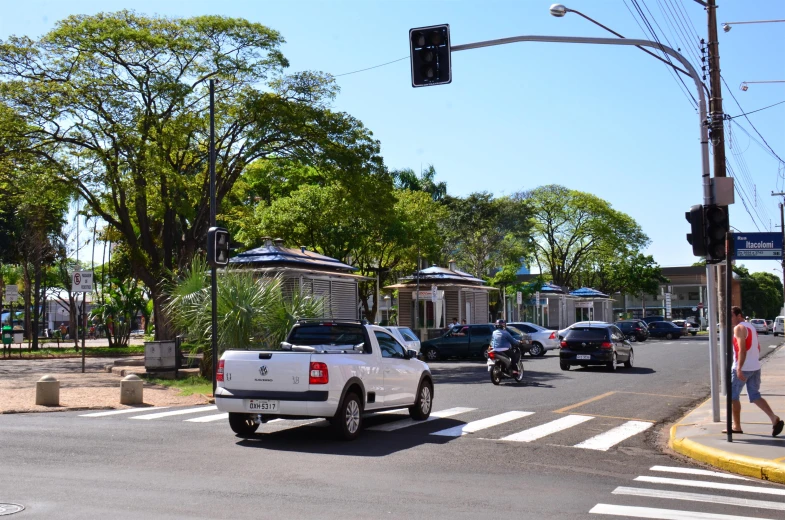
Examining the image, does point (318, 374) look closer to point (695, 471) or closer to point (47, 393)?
point (695, 471)

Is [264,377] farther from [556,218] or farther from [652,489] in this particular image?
[556,218]

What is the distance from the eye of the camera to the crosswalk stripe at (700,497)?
8.26 meters

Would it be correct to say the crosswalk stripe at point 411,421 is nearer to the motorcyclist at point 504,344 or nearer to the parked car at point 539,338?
the motorcyclist at point 504,344

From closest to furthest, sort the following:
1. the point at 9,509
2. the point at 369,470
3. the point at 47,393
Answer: the point at 9,509 → the point at 369,470 → the point at 47,393

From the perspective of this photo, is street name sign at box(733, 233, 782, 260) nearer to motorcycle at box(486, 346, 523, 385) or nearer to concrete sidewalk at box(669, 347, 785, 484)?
motorcycle at box(486, 346, 523, 385)

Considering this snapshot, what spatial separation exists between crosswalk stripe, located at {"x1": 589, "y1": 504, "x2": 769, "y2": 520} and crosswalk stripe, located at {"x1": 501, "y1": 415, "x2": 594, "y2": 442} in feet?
15.3

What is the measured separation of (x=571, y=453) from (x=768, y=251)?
13.0 m

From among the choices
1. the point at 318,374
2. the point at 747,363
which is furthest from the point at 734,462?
the point at 318,374

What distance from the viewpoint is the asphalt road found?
25.5ft

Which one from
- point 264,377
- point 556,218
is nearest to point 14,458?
point 264,377

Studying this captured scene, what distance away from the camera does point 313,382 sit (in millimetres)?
11680

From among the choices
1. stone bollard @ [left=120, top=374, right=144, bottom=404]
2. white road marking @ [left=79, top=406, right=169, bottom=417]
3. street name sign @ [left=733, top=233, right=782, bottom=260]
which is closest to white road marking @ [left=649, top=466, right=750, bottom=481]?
white road marking @ [left=79, top=406, right=169, bottom=417]

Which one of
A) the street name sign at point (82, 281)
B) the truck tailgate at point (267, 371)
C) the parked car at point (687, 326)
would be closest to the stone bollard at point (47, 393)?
the truck tailgate at point (267, 371)

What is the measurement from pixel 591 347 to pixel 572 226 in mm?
49983
